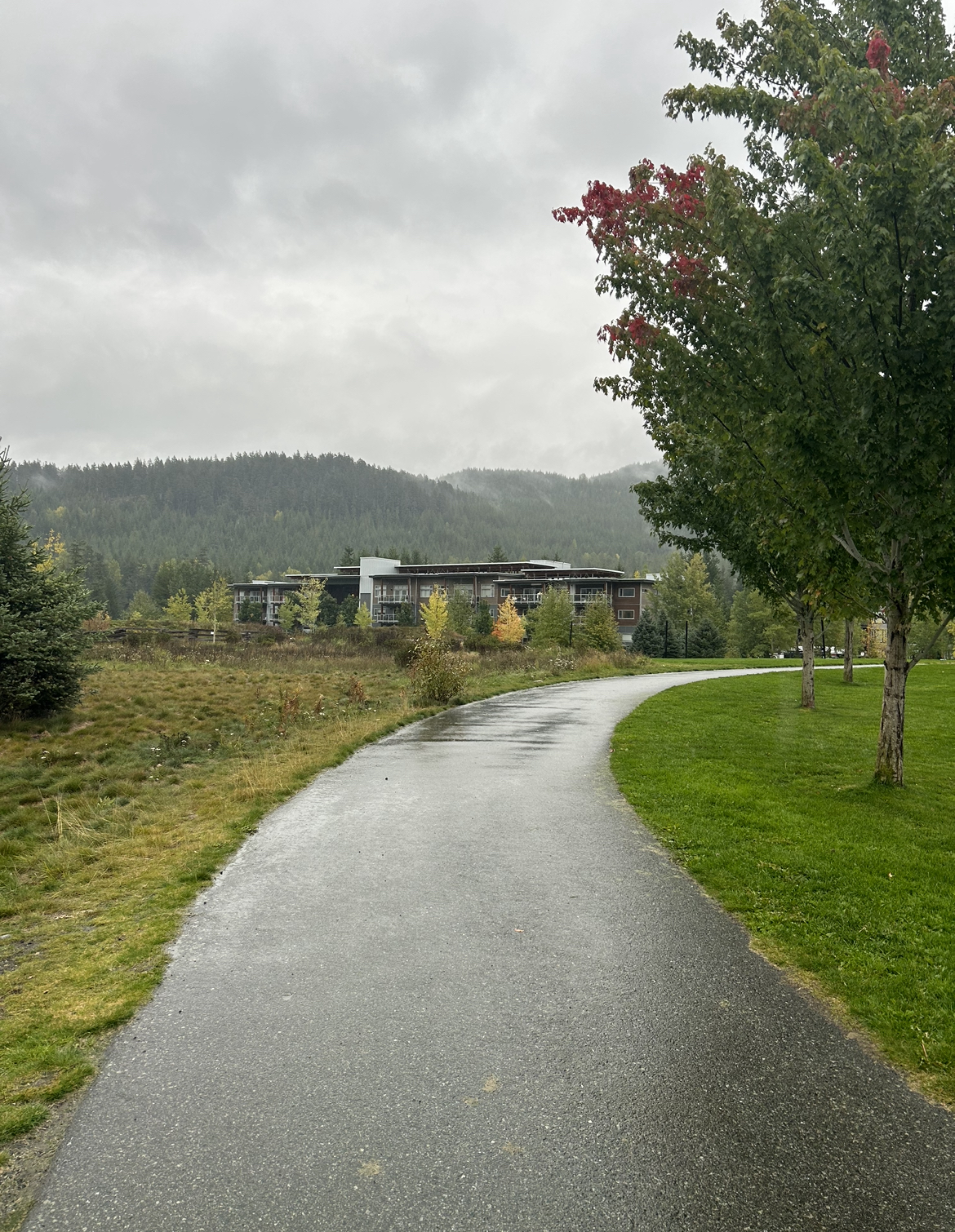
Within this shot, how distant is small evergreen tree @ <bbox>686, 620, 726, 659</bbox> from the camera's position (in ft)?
223

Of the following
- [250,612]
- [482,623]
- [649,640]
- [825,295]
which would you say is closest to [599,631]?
[649,640]

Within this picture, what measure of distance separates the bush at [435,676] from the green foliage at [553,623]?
31.3 m

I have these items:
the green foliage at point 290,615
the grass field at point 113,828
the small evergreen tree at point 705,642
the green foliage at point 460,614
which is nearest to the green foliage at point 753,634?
the small evergreen tree at point 705,642

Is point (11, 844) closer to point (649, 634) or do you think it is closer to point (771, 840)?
point (771, 840)

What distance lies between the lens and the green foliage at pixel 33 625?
1587 centimetres

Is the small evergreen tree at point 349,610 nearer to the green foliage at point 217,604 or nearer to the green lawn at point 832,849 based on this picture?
the green foliage at point 217,604

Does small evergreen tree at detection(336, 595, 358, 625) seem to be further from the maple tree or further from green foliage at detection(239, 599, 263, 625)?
the maple tree

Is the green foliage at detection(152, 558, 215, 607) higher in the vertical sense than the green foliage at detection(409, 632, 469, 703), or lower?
higher

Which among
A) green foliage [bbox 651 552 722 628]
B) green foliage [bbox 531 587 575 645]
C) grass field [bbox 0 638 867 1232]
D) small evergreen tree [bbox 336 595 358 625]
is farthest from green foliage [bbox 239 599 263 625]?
grass field [bbox 0 638 867 1232]

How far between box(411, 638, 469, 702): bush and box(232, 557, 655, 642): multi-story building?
70.6 meters

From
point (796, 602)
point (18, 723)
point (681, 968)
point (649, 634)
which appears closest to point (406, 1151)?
point (681, 968)

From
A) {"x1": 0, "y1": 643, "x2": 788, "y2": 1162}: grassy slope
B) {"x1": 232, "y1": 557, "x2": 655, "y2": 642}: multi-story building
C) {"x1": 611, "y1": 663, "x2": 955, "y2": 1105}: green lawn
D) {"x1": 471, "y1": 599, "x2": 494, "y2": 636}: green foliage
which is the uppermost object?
{"x1": 232, "y1": 557, "x2": 655, "y2": 642}: multi-story building

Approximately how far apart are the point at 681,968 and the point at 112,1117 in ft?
10.7

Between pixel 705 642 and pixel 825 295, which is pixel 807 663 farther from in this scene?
pixel 705 642
